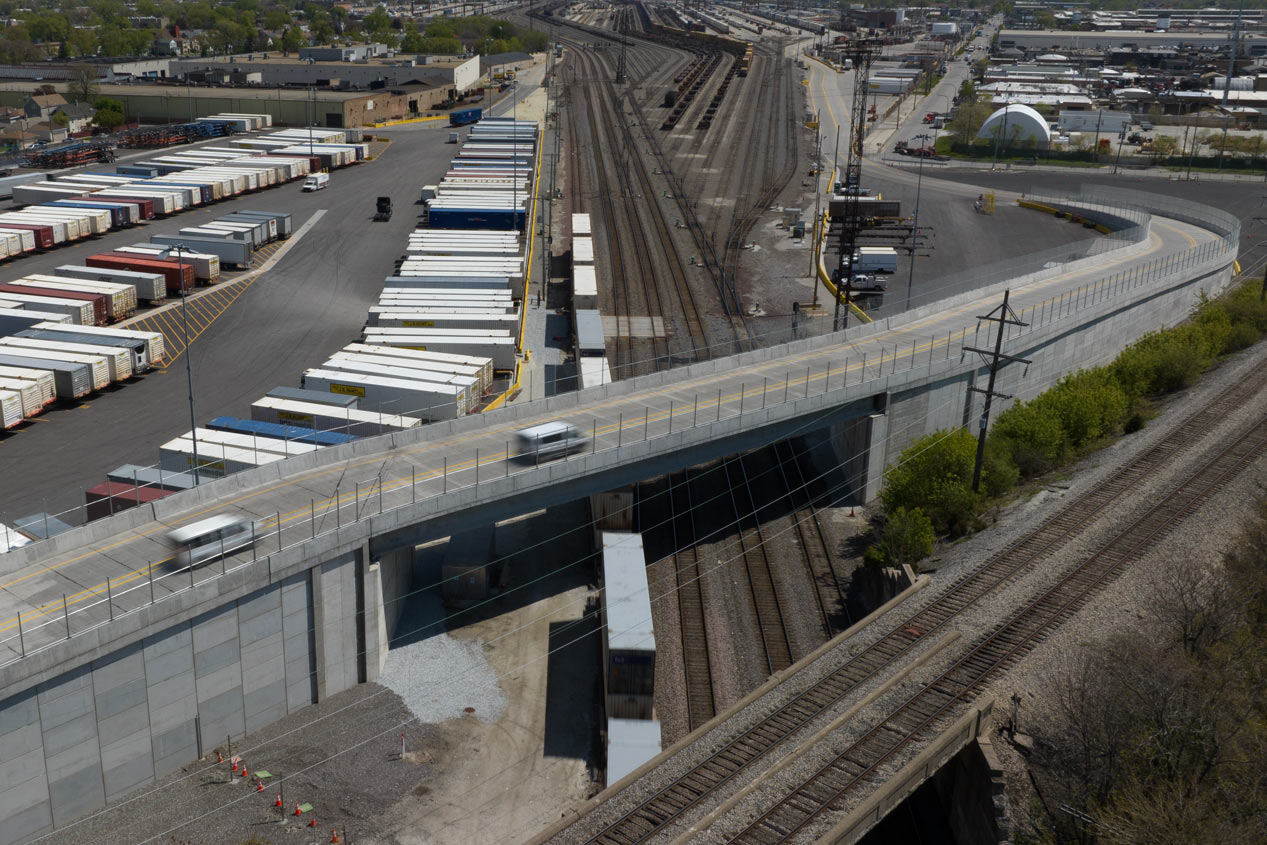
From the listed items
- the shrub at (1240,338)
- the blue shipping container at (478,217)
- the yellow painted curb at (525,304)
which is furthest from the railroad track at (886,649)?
the blue shipping container at (478,217)

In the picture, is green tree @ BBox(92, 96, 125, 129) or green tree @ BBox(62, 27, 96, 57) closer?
green tree @ BBox(92, 96, 125, 129)

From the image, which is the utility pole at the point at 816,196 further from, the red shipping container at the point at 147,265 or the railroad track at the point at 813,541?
the red shipping container at the point at 147,265

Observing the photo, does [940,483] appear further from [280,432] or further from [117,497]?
[117,497]

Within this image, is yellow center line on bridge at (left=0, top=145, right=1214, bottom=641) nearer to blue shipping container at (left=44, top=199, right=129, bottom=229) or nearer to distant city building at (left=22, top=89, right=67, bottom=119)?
blue shipping container at (left=44, top=199, right=129, bottom=229)

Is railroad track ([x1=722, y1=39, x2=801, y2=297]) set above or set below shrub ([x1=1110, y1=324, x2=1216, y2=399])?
above

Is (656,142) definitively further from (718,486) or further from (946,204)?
(718,486)

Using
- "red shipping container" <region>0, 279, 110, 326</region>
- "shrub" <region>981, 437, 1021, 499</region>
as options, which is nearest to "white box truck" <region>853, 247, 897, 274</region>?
"shrub" <region>981, 437, 1021, 499</region>
